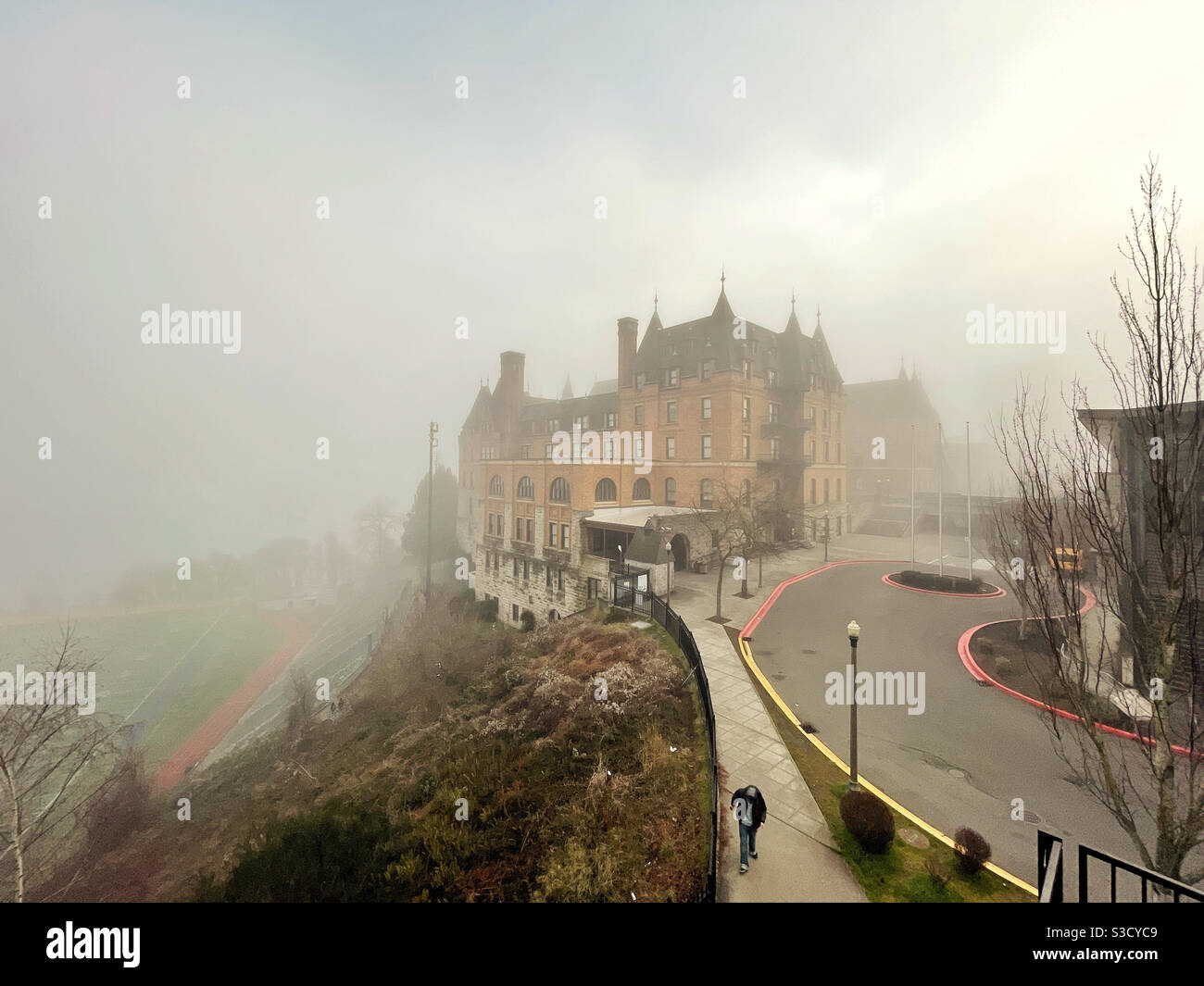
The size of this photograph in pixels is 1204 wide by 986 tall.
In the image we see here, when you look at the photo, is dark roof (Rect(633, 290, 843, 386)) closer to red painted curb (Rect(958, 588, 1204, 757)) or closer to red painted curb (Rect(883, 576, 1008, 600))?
red painted curb (Rect(883, 576, 1008, 600))

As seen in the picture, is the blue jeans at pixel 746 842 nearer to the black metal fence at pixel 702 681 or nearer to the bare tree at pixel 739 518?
the black metal fence at pixel 702 681

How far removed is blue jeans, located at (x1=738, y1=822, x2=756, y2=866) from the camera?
7035mm

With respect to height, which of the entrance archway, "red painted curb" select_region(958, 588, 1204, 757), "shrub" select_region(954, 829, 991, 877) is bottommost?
"red painted curb" select_region(958, 588, 1204, 757)

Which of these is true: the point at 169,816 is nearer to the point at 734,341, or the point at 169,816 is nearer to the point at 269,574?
the point at 734,341

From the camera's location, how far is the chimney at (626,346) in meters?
39.7

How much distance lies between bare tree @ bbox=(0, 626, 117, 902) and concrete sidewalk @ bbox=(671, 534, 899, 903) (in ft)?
49.3

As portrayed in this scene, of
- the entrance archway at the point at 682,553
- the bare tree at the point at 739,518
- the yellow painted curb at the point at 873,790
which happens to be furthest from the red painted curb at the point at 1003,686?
the entrance archway at the point at 682,553

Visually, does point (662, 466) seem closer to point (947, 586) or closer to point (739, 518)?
point (739, 518)

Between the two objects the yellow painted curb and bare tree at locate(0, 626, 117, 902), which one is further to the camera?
bare tree at locate(0, 626, 117, 902)

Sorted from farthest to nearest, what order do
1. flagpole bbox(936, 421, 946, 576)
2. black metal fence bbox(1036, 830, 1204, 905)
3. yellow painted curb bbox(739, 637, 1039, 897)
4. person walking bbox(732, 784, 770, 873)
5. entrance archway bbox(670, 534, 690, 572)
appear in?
entrance archway bbox(670, 534, 690, 572) → flagpole bbox(936, 421, 946, 576) → person walking bbox(732, 784, 770, 873) → yellow painted curb bbox(739, 637, 1039, 897) → black metal fence bbox(1036, 830, 1204, 905)

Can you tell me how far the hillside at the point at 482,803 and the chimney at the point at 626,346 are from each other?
25591 millimetres

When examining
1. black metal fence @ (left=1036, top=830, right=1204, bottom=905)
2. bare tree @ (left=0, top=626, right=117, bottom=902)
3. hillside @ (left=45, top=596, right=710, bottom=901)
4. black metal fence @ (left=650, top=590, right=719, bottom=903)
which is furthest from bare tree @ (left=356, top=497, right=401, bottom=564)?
black metal fence @ (left=1036, top=830, right=1204, bottom=905)
